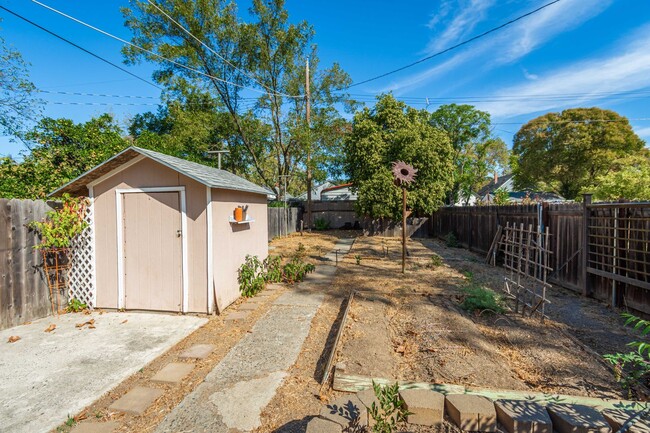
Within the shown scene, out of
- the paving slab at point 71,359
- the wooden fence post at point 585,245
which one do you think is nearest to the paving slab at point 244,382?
the paving slab at point 71,359

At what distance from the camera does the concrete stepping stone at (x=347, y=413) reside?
2.01 m

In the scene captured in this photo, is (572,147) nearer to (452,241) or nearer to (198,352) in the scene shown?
(452,241)

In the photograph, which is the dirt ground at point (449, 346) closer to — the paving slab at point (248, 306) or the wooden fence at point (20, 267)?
the paving slab at point (248, 306)

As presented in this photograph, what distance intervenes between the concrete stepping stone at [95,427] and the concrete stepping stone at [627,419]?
3384 mm

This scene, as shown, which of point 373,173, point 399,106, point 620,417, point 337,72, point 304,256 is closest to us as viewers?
point 620,417

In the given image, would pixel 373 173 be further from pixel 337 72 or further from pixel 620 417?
pixel 620 417

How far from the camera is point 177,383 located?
9.62ft

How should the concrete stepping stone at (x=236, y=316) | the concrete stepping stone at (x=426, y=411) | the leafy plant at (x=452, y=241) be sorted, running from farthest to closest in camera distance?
the leafy plant at (x=452, y=241), the concrete stepping stone at (x=236, y=316), the concrete stepping stone at (x=426, y=411)

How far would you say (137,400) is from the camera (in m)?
2.66

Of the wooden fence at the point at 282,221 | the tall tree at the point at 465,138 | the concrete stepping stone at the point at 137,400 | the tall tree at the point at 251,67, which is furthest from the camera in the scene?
the tall tree at the point at 465,138

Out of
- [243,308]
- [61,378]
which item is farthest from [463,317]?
[61,378]

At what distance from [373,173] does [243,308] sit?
11.5 metres

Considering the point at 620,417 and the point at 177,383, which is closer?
the point at 620,417

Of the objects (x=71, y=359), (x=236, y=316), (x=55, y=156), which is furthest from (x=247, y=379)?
(x=55, y=156)
